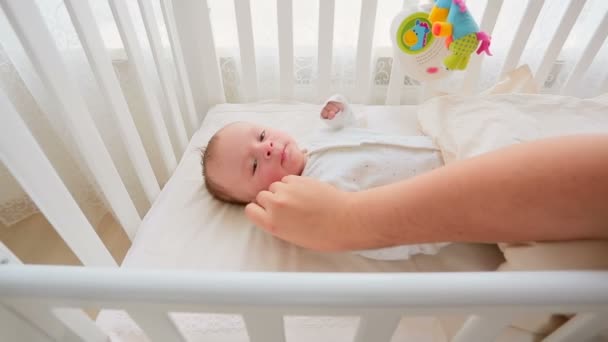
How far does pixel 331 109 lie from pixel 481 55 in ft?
1.41

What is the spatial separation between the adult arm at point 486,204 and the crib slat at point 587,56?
29.2 inches

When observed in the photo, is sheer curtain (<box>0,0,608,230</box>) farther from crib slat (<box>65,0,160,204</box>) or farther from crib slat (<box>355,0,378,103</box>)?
crib slat (<box>65,0,160,204</box>)

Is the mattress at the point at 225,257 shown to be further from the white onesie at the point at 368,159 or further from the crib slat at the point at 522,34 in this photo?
the crib slat at the point at 522,34

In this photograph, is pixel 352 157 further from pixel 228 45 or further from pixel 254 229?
pixel 228 45

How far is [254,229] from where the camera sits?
0.72 m

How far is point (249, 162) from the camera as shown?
2.42 ft

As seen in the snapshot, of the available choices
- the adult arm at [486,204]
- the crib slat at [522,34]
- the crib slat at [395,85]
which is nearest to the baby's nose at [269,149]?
the adult arm at [486,204]

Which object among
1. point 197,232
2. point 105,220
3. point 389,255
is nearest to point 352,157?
point 389,255

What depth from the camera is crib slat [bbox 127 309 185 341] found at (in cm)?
38

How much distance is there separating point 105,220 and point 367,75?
107 centimetres

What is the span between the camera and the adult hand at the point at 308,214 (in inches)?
19.5

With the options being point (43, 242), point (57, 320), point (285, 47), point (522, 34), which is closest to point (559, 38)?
point (522, 34)

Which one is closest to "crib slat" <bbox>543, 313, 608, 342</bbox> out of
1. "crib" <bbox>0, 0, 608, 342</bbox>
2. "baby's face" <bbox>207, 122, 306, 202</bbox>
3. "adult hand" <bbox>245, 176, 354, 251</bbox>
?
"crib" <bbox>0, 0, 608, 342</bbox>

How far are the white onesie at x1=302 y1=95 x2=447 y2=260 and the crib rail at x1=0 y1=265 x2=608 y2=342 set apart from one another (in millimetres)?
294
